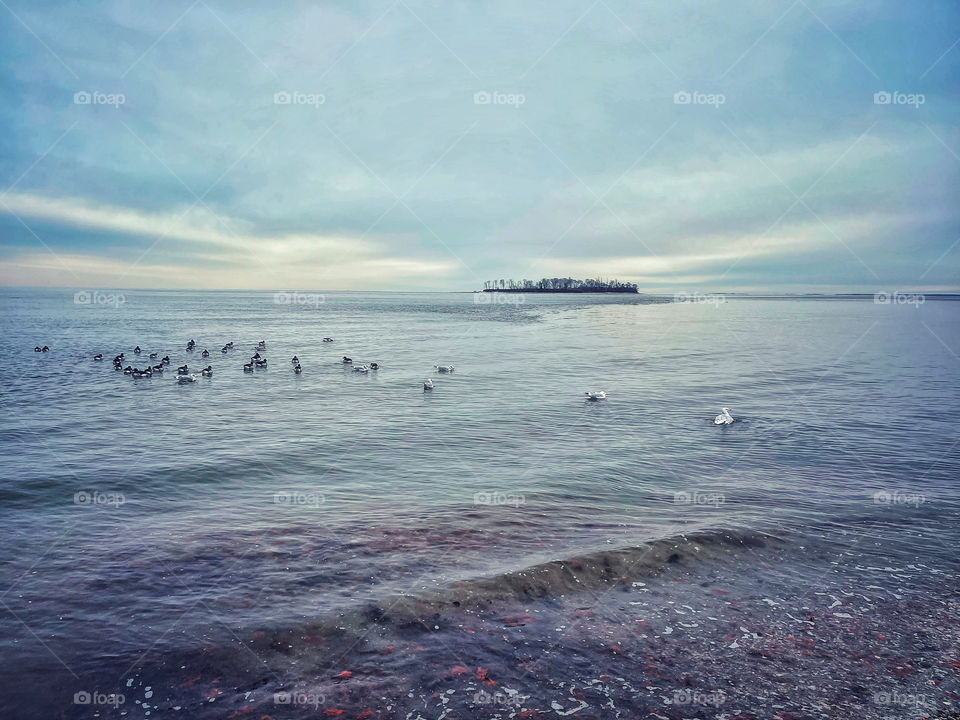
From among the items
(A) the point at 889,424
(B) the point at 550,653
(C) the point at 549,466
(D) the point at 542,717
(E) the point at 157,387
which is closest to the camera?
(D) the point at 542,717

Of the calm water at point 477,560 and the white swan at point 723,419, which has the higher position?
the white swan at point 723,419

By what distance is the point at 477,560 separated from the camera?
11039 mm

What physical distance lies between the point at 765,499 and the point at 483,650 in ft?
32.6

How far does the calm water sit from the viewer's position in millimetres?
7547

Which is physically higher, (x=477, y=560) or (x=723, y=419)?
(x=723, y=419)

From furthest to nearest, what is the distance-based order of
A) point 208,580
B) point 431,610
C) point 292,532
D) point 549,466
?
point 549,466 → point 292,532 → point 208,580 → point 431,610

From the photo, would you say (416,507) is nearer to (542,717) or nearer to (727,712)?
(542,717)

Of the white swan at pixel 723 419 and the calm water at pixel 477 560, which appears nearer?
the calm water at pixel 477 560

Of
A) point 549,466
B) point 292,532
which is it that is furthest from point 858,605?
point 292,532

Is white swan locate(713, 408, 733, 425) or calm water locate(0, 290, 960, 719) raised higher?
white swan locate(713, 408, 733, 425)

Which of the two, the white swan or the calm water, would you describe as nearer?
the calm water

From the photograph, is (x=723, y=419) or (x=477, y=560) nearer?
(x=477, y=560)

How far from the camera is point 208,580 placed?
33.7ft

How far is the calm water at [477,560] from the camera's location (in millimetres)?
7547
